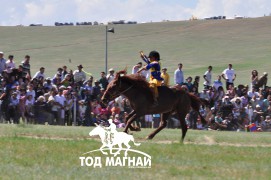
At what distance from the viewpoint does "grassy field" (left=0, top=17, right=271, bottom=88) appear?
209 ft

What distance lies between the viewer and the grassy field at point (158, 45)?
63.6m

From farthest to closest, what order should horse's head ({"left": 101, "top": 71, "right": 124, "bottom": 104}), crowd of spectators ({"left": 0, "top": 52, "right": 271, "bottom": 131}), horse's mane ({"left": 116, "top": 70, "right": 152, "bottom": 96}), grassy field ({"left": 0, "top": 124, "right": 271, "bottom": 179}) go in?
1. crowd of spectators ({"left": 0, "top": 52, "right": 271, "bottom": 131})
2. horse's mane ({"left": 116, "top": 70, "right": 152, "bottom": 96})
3. horse's head ({"left": 101, "top": 71, "right": 124, "bottom": 104})
4. grassy field ({"left": 0, "top": 124, "right": 271, "bottom": 179})

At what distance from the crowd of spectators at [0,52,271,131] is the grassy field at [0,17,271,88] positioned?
2250cm

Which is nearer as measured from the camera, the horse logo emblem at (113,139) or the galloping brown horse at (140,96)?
the horse logo emblem at (113,139)

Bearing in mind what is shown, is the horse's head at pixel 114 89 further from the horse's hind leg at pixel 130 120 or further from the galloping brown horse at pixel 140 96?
the horse's hind leg at pixel 130 120

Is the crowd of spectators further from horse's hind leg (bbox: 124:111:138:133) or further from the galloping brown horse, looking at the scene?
horse's hind leg (bbox: 124:111:138:133)

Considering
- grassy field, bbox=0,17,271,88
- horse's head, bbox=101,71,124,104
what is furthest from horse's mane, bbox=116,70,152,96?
grassy field, bbox=0,17,271,88

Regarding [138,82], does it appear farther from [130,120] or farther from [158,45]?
[158,45]

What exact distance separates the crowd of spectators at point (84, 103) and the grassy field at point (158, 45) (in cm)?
2250

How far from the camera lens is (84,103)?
2695 cm

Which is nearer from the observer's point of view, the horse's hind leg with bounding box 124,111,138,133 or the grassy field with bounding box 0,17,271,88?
the horse's hind leg with bounding box 124,111,138,133

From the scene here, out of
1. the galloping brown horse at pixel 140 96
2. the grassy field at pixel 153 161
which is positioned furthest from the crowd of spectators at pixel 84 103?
the grassy field at pixel 153 161

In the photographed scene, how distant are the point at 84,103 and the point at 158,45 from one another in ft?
163

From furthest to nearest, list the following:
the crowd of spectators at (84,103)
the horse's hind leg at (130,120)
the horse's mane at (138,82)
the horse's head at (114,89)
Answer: the crowd of spectators at (84,103) → the horse's mane at (138,82) → the horse's head at (114,89) → the horse's hind leg at (130,120)
